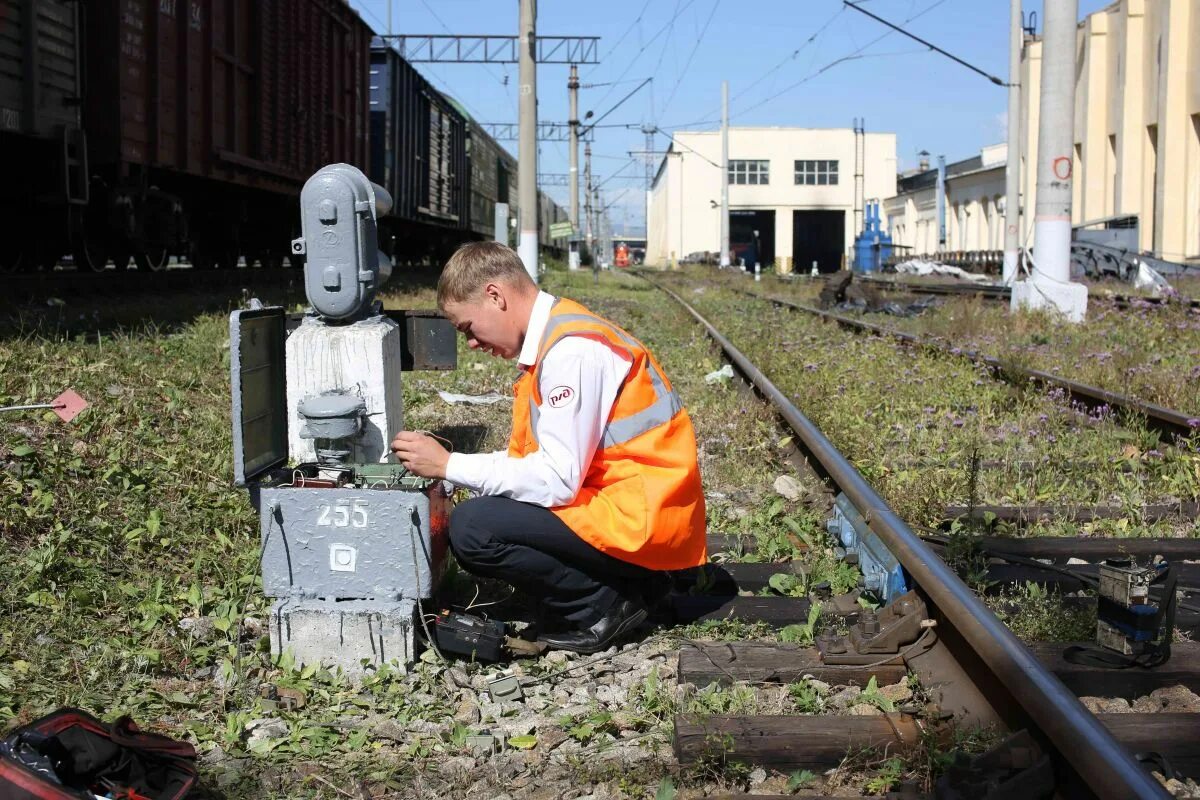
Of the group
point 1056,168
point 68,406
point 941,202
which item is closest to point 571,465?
point 68,406

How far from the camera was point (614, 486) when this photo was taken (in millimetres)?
3295

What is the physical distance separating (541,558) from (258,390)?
3.82ft

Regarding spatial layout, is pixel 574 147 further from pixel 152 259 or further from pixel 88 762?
pixel 88 762

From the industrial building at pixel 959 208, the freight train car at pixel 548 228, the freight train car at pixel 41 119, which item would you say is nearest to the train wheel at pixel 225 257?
the freight train car at pixel 41 119

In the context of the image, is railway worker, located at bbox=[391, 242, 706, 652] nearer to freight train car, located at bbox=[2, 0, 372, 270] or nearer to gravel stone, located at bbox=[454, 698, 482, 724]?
gravel stone, located at bbox=[454, 698, 482, 724]

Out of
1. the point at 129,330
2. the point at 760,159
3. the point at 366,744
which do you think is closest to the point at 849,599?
the point at 366,744

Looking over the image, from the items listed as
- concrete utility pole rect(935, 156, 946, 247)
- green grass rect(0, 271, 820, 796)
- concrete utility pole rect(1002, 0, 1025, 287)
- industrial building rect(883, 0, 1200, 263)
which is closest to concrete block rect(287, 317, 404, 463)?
green grass rect(0, 271, 820, 796)

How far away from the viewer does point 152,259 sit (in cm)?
1334

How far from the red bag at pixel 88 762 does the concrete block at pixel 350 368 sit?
66.0 inches

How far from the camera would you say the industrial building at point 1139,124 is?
28234 mm

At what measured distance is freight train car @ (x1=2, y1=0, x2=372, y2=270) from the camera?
33.6 feet

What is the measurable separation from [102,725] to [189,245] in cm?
1283

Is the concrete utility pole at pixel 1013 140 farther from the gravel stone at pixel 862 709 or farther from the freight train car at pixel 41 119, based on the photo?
the gravel stone at pixel 862 709

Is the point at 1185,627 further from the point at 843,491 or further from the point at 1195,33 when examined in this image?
the point at 1195,33
